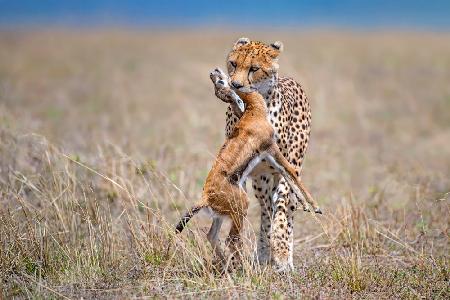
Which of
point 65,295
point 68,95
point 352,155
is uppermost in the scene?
point 68,95

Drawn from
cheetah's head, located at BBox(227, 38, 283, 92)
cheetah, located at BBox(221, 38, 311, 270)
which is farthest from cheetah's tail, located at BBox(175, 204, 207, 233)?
cheetah's head, located at BBox(227, 38, 283, 92)

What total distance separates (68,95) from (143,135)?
4845mm

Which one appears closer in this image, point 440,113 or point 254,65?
point 254,65

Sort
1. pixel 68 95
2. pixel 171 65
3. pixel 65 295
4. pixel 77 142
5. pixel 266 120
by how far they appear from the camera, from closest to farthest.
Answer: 1. pixel 65 295
2. pixel 266 120
3. pixel 77 142
4. pixel 68 95
5. pixel 171 65

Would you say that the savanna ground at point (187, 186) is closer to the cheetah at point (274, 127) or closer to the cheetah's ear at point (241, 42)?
the cheetah at point (274, 127)

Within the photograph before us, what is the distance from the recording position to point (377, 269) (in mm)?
4961

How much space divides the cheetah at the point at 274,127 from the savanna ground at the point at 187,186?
0.16 metres

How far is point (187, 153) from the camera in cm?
821

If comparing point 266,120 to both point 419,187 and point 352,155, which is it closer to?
point 419,187

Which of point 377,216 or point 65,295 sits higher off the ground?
point 377,216

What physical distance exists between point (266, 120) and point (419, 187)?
1935mm

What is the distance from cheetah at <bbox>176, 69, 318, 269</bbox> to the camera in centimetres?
440

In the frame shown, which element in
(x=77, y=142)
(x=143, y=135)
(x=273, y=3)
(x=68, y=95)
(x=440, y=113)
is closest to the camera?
(x=77, y=142)

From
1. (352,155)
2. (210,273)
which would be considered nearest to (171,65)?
(352,155)
